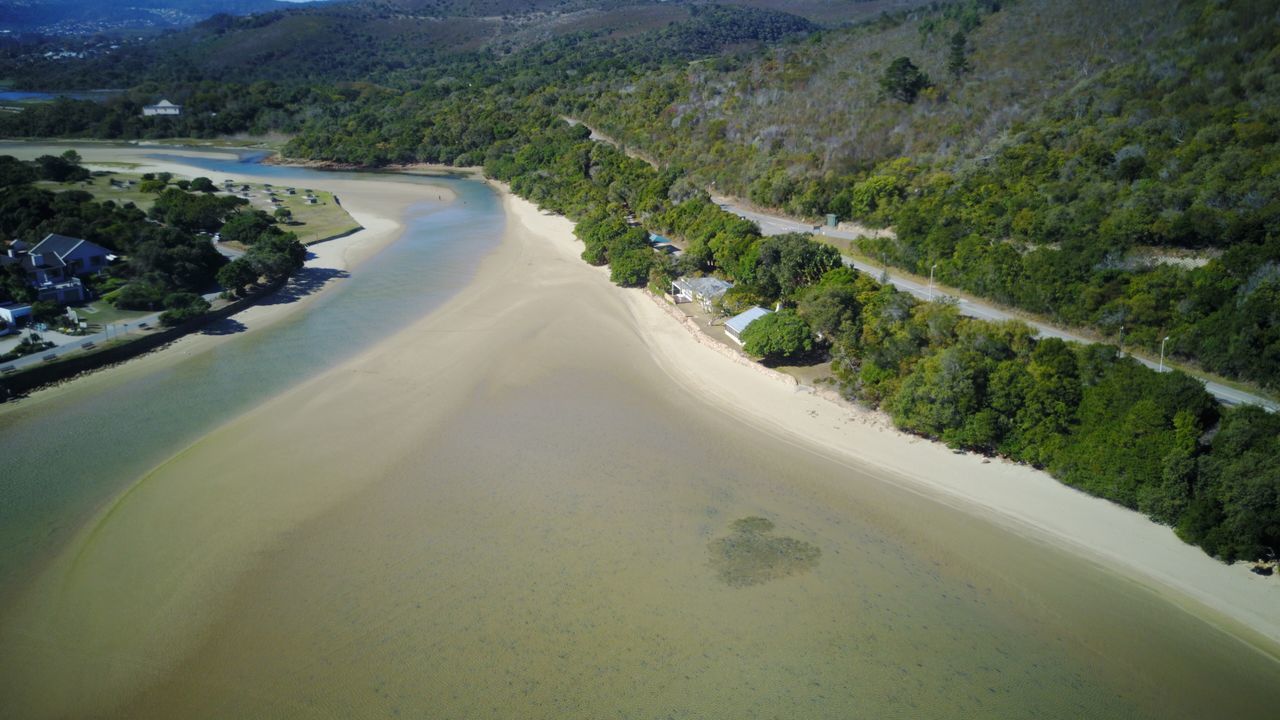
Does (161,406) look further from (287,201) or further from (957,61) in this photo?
(957,61)

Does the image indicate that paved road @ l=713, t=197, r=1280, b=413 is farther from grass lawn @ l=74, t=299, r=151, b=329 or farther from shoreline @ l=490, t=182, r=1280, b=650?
grass lawn @ l=74, t=299, r=151, b=329

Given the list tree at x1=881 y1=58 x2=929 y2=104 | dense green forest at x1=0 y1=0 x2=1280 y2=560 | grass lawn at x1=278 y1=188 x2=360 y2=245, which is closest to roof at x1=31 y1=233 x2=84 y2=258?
grass lawn at x1=278 y1=188 x2=360 y2=245

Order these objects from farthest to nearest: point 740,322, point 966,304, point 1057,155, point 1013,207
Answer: point 1057,155 → point 1013,207 → point 740,322 → point 966,304

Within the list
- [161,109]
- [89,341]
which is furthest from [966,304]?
[161,109]

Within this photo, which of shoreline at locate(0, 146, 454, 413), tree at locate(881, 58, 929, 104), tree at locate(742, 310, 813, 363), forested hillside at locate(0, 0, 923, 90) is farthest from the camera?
forested hillside at locate(0, 0, 923, 90)

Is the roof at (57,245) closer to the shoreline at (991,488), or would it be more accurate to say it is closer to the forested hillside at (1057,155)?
the shoreline at (991,488)

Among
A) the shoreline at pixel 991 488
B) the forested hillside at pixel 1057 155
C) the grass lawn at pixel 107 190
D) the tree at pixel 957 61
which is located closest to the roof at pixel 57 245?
the grass lawn at pixel 107 190

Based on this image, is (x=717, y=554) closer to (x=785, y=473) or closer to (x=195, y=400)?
(x=785, y=473)

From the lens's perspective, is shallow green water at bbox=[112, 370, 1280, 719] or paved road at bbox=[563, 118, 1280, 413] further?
paved road at bbox=[563, 118, 1280, 413]

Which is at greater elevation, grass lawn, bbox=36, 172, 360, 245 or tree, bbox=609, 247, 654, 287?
tree, bbox=609, 247, 654, 287
